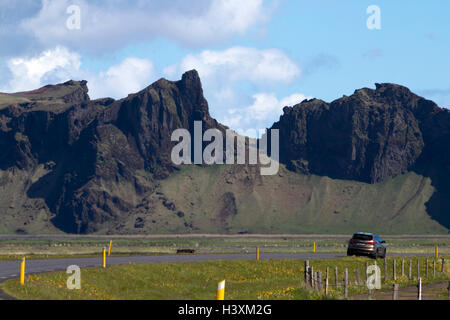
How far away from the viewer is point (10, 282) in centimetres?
3406

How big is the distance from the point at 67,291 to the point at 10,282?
3643 millimetres

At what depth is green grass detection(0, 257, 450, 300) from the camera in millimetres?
33125

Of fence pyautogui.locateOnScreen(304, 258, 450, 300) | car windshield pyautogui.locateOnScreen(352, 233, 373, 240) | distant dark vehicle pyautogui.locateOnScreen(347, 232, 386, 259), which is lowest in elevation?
fence pyautogui.locateOnScreen(304, 258, 450, 300)

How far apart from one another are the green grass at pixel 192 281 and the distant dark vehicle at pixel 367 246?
1217 mm

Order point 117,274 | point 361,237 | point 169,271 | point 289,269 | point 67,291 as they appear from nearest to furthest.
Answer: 1. point 67,291
2. point 117,274
3. point 169,271
4. point 289,269
5. point 361,237

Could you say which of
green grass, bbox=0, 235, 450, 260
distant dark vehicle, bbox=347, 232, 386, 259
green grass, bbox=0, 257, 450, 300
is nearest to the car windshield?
distant dark vehicle, bbox=347, 232, 386, 259

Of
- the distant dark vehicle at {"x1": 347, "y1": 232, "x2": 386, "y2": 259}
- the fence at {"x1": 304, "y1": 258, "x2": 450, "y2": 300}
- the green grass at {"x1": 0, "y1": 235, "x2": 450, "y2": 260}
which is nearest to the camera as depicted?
the fence at {"x1": 304, "y1": 258, "x2": 450, "y2": 300}

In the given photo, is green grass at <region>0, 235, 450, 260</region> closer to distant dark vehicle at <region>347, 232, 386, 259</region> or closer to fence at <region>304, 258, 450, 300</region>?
distant dark vehicle at <region>347, 232, 386, 259</region>

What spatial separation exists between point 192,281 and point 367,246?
1879 centimetres

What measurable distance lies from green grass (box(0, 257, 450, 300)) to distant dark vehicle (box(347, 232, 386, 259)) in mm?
1217

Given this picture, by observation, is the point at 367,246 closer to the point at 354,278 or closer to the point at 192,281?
the point at 354,278
